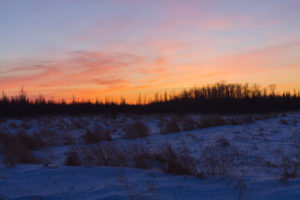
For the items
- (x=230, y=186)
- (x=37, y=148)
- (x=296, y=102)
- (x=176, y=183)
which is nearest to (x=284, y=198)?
(x=230, y=186)

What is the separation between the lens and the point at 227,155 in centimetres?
493

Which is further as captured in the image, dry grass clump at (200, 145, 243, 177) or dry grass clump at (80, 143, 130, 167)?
dry grass clump at (80, 143, 130, 167)

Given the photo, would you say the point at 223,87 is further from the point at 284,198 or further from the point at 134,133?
the point at 284,198

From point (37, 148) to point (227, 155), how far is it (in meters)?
6.11

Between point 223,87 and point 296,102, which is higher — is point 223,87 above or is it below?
above

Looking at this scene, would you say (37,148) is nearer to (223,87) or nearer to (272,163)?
(272,163)

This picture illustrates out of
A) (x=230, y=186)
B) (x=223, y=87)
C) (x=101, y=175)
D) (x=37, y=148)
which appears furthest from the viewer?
(x=223, y=87)

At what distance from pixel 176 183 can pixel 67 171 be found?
195 cm

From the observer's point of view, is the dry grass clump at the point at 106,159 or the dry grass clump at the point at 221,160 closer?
the dry grass clump at the point at 221,160

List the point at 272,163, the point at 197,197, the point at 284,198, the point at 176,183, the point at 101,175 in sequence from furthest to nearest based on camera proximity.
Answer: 1. the point at 272,163
2. the point at 101,175
3. the point at 176,183
4. the point at 197,197
5. the point at 284,198

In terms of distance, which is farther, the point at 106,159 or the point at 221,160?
the point at 106,159

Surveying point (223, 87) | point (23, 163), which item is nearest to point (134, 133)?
point (23, 163)

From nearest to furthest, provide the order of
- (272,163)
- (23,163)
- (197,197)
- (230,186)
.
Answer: (197,197), (230,186), (272,163), (23,163)

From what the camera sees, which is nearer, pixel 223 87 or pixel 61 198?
pixel 61 198
